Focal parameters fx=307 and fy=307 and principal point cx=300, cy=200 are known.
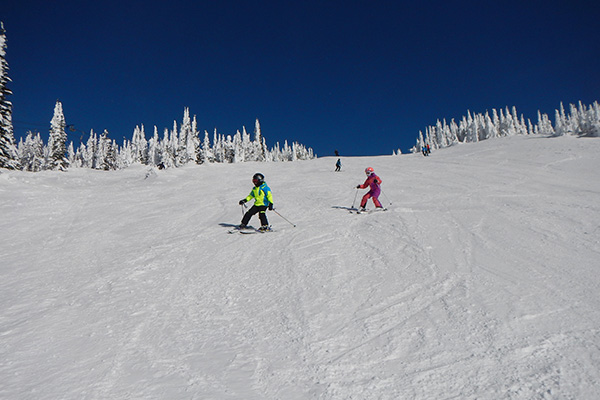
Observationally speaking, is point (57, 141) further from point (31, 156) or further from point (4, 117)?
point (31, 156)

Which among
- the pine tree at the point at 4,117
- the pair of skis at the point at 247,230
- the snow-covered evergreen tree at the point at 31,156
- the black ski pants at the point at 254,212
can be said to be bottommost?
the pair of skis at the point at 247,230

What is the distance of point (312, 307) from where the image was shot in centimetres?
411

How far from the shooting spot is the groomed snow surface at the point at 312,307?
270 centimetres

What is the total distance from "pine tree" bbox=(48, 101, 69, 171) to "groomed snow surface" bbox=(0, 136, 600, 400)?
49637 mm

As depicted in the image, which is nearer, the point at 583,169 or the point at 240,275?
the point at 240,275

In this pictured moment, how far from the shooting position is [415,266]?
5.31 m

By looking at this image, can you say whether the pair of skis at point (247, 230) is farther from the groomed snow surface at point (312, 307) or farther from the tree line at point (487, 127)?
the tree line at point (487, 127)

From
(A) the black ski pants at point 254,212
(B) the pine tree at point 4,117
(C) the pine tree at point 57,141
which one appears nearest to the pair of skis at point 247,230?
(A) the black ski pants at point 254,212

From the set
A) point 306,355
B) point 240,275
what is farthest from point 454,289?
point 240,275

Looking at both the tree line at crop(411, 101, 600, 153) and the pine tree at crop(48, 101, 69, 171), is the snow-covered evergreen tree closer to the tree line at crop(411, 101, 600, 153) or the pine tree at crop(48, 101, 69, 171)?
the pine tree at crop(48, 101, 69, 171)

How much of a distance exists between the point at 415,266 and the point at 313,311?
227 centimetres

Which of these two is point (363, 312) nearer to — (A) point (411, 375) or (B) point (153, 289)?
(A) point (411, 375)

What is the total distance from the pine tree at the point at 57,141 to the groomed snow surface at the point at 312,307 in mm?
49637

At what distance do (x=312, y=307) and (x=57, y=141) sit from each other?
60966 millimetres
